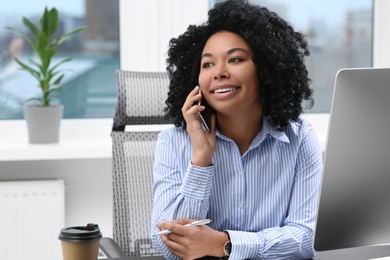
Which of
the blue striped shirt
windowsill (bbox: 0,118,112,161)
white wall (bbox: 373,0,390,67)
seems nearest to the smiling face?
the blue striped shirt

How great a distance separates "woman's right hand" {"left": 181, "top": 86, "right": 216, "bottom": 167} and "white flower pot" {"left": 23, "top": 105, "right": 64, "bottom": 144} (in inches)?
48.1

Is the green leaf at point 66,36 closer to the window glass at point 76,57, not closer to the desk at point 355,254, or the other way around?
the window glass at point 76,57

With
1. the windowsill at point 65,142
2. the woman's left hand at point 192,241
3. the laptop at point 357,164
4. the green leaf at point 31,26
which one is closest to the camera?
the laptop at point 357,164

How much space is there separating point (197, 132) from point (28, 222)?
4.49ft

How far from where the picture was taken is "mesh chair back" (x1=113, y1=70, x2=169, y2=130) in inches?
80.4

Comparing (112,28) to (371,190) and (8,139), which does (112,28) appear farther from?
(371,190)

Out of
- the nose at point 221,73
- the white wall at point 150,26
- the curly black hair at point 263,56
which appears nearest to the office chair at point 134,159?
the curly black hair at point 263,56

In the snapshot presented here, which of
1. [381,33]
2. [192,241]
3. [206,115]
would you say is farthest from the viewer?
[381,33]

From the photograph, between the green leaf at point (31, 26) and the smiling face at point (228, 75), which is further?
the green leaf at point (31, 26)

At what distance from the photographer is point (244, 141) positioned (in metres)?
1.65

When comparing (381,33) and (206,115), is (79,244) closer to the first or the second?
(206,115)

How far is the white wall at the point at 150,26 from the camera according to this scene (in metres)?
2.98

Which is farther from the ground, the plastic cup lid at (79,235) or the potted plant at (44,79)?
the potted plant at (44,79)

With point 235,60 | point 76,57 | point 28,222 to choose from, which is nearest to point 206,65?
point 235,60
